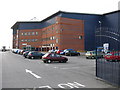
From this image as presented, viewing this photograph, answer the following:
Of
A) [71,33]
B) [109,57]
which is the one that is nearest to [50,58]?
[109,57]

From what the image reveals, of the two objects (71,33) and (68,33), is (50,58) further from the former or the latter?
(71,33)

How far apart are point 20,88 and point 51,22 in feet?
220

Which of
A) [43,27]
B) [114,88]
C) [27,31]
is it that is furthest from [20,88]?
[27,31]

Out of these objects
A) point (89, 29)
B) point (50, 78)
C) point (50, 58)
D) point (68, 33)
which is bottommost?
point (50, 78)

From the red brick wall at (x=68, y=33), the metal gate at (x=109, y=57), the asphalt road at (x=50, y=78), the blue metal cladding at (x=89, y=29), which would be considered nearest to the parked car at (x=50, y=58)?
the asphalt road at (x=50, y=78)

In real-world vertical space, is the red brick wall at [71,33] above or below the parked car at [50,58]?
above

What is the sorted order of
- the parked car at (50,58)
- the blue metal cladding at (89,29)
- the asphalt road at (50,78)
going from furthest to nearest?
the blue metal cladding at (89,29) → the parked car at (50,58) → the asphalt road at (50,78)

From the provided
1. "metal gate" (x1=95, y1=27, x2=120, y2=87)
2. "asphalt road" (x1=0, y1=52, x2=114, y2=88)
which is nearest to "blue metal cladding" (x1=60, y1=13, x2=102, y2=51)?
"asphalt road" (x1=0, y1=52, x2=114, y2=88)

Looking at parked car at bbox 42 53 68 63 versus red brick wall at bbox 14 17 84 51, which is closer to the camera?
parked car at bbox 42 53 68 63

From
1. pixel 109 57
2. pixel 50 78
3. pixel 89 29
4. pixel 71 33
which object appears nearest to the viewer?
pixel 109 57

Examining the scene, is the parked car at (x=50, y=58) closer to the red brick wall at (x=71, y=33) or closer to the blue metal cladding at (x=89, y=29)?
the red brick wall at (x=71, y=33)

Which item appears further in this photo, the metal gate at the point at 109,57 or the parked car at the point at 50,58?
the parked car at the point at 50,58

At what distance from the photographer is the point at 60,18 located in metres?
62.3

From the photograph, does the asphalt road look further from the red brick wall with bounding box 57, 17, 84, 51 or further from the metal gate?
the red brick wall with bounding box 57, 17, 84, 51
